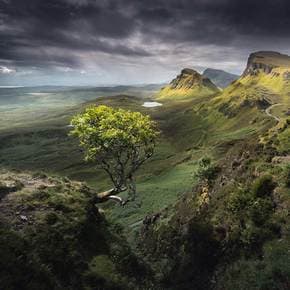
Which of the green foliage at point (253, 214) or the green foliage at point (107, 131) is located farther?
the green foliage at point (107, 131)

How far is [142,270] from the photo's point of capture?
33.3m

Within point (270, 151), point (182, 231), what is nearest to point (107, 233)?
point (182, 231)

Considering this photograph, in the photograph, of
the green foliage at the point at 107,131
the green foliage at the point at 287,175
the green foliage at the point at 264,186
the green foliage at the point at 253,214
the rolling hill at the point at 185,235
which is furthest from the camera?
the green foliage at the point at 107,131

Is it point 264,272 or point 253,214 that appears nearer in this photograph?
point 264,272

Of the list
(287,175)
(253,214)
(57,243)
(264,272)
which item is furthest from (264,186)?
(57,243)

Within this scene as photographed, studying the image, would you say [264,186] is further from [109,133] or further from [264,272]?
[109,133]

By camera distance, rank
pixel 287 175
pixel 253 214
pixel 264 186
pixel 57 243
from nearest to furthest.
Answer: pixel 57 243
pixel 253 214
pixel 287 175
pixel 264 186

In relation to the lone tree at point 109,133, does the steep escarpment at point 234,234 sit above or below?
below

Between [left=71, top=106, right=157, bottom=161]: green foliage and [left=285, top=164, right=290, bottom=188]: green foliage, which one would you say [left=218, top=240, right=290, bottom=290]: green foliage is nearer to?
[left=285, top=164, right=290, bottom=188]: green foliage

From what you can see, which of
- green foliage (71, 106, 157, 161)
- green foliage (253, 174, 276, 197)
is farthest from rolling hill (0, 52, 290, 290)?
green foliage (71, 106, 157, 161)

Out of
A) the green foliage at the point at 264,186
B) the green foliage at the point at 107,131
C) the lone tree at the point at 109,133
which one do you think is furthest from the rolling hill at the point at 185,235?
the green foliage at the point at 107,131

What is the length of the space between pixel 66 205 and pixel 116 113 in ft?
33.2

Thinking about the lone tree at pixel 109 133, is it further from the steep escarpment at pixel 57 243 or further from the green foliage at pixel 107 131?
the steep escarpment at pixel 57 243

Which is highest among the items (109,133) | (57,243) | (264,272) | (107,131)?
(107,131)
